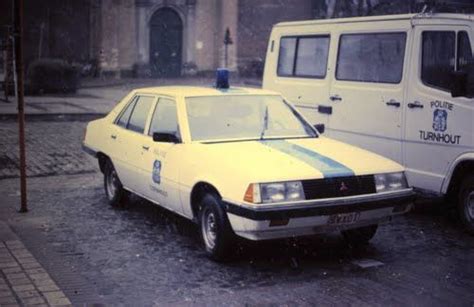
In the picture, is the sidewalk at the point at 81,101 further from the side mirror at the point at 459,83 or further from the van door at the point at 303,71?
the side mirror at the point at 459,83

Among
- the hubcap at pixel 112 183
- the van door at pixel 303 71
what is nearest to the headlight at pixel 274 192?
the hubcap at pixel 112 183

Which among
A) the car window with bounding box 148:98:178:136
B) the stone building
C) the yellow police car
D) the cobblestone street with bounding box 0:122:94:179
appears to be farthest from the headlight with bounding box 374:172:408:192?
the stone building

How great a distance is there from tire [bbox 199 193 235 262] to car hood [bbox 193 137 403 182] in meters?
0.31

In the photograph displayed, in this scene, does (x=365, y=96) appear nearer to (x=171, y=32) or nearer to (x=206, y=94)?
(x=206, y=94)

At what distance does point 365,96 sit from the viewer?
855cm

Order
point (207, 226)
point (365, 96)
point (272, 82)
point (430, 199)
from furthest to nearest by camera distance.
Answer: point (272, 82) < point (430, 199) < point (365, 96) < point (207, 226)

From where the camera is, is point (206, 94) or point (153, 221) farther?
point (153, 221)

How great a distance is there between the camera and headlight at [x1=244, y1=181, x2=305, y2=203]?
5.69 m

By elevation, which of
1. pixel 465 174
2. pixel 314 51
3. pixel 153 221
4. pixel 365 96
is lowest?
pixel 153 221

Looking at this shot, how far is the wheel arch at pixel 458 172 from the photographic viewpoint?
735 cm

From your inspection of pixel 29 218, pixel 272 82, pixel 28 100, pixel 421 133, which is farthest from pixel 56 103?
pixel 421 133

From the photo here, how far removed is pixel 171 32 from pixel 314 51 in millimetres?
28399

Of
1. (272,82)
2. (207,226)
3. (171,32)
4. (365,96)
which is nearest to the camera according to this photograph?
(207,226)

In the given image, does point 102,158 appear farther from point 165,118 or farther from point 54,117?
point 54,117
